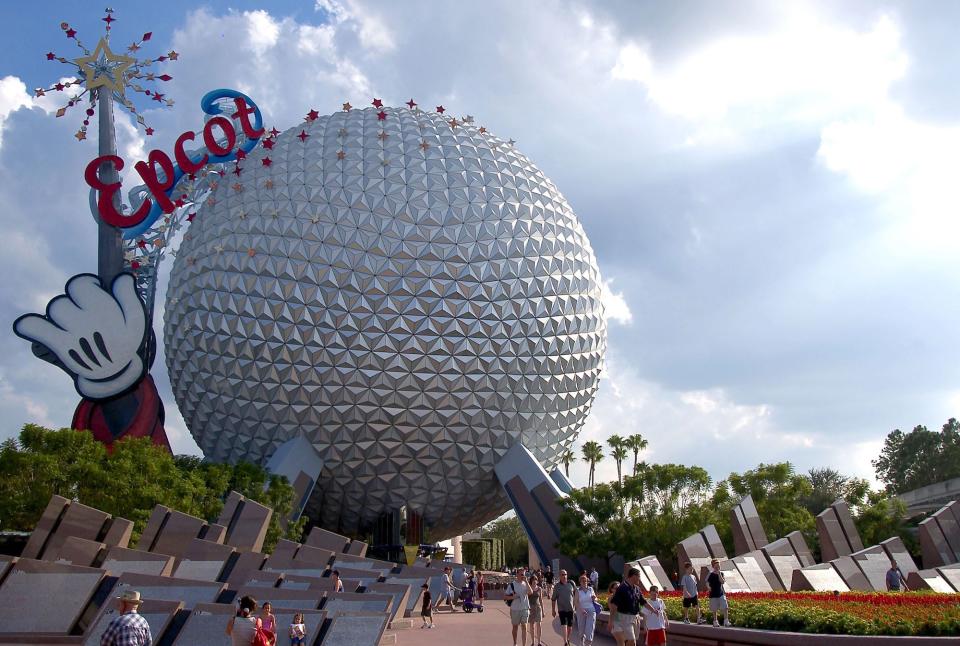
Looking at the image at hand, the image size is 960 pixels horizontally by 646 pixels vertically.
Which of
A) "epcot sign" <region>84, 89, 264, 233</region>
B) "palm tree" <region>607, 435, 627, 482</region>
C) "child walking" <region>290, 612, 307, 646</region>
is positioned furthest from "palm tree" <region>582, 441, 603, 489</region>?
"child walking" <region>290, 612, 307, 646</region>

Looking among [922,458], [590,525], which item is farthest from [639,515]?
[922,458]

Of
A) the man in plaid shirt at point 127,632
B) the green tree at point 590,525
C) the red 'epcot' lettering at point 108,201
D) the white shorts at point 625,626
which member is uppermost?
the red 'epcot' lettering at point 108,201

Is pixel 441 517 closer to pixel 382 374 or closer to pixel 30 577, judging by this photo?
pixel 382 374

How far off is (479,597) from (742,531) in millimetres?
9421

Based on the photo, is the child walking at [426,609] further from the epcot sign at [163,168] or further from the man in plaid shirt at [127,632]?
the epcot sign at [163,168]

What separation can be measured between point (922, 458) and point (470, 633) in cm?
Result: 6182

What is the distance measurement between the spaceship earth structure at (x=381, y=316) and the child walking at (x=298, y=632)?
68.8 feet

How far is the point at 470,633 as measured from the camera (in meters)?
17.7

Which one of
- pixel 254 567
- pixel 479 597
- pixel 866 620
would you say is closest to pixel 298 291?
pixel 479 597

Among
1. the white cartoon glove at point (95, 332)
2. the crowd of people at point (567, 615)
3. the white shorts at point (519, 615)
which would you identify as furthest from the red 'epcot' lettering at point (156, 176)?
the white shorts at point (519, 615)

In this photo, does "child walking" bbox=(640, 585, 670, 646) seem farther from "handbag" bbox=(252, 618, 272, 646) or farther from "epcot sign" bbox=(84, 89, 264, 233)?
"epcot sign" bbox=(84, 89, 264, 233)

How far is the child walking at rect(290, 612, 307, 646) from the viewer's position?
1067cm

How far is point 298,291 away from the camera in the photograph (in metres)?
31.5

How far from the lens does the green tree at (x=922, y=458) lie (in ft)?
213
